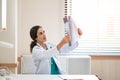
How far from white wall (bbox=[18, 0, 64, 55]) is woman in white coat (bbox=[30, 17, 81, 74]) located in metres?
1.26

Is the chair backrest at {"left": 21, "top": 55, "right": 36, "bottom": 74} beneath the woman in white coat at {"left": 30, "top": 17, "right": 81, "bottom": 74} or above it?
beneath

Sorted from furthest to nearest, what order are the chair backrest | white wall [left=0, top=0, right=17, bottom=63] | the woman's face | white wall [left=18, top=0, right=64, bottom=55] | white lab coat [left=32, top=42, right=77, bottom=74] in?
1. white wall [left=18, top=0, right=64, bottom=55]
2. the chair backrest
3. white wall [left=0, top=0, right=17, bottom=63]
4. the woman's face
5. white lab coat [left=32, top=42, right=77, bottom=74]

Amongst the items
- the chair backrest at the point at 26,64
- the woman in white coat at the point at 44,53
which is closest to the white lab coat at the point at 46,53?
the woman in white coat at the point at 44,53

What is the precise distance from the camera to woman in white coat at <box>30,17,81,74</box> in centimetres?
261

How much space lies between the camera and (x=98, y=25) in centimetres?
406

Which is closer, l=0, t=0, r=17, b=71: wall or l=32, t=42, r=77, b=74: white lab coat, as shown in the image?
l=32, t=42, r=77, b=74: white lab coat

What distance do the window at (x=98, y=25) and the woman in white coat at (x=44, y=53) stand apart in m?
1.38

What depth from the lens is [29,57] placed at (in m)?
3.76

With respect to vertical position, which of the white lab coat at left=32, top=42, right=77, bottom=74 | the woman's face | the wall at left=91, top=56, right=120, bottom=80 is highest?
the woman's face

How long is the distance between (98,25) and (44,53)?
1707 millimetres

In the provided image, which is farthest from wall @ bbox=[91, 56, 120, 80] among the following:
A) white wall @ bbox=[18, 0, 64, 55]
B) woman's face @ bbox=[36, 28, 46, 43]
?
woman's face @ bbox=[36, 28, 46, 43]

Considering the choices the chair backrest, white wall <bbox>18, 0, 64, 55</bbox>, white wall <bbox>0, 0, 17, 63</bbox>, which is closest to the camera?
white wall <bbox>0, 0, 17, 63</bbox>

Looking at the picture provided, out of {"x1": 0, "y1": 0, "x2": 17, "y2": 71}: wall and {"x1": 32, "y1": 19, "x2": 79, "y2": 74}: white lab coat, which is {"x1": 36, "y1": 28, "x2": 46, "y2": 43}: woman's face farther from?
{"x1": 0, "y1": 0, "x2": 17, "y2": 71}: wall

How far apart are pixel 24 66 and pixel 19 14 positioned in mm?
865
